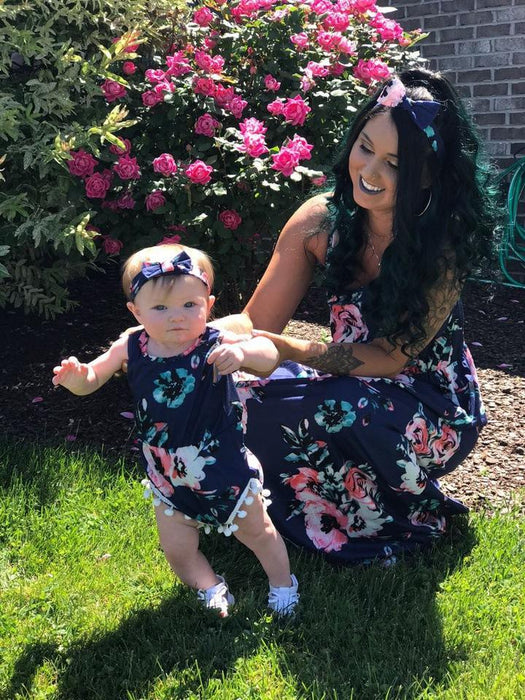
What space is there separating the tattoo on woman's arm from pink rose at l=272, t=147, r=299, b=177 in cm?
114

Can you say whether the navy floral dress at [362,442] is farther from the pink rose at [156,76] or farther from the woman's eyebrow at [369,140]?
the pink rose at [156,76]

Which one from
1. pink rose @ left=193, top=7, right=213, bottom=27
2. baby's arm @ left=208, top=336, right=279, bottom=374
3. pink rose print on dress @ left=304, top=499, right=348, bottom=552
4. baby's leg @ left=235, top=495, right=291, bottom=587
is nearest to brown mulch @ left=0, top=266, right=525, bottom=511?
pink rose print on dress @ left=304, top=499, right=348, bottom=552

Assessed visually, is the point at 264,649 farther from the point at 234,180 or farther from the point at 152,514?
the point at 234,180

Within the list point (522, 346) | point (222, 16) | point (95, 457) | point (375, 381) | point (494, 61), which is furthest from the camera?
point (494, 61)

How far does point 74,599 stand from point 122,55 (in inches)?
92.8

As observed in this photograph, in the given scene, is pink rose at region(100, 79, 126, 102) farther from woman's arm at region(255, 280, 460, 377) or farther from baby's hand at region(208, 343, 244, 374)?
baby's hand at region(208, 343, 244, 374)

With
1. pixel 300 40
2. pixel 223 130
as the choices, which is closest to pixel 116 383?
pixel 223 130

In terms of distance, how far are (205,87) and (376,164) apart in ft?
4.96

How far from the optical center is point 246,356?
2.01m

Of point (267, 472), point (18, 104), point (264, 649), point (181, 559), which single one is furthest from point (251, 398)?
point (18, 104)

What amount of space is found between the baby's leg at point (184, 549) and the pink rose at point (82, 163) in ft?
5.94

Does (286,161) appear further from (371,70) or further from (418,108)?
(418,108)

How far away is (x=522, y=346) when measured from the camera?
436 cm

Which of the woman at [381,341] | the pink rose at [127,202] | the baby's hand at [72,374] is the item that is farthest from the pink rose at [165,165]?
the baby's hand at [72,374]
